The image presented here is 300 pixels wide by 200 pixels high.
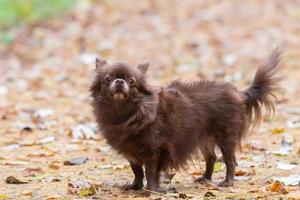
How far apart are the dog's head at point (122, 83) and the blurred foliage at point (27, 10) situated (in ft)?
37.3

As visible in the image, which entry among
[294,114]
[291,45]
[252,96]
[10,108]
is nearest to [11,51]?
[10,108]

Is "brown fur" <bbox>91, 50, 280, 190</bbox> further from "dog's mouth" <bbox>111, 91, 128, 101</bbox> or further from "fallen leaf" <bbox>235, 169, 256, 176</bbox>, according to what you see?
"fallen leaf" <bbox>235, 169, 256, 176</bbox>

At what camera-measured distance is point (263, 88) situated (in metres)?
6.99

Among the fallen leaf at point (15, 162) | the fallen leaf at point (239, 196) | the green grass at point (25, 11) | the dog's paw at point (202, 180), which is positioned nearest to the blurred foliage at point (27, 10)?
the green grass at point (25, 11)

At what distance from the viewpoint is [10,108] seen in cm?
1057

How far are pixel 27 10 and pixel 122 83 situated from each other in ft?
39.5

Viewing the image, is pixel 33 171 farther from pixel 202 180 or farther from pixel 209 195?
pixel 209 195

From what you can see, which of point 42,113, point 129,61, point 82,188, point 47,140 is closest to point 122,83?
point 82,188

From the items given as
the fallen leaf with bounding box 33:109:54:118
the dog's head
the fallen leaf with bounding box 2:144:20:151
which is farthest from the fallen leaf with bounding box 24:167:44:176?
the fallen leaf with bounding box 33:109:54:118

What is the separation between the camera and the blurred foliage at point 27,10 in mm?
17172

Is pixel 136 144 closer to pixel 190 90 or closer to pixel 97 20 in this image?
pixel 190 90

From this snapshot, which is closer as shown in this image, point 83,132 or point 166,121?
point 166,121

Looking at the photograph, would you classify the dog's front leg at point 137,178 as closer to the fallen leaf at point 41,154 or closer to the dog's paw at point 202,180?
the dog's paw at point 202,180

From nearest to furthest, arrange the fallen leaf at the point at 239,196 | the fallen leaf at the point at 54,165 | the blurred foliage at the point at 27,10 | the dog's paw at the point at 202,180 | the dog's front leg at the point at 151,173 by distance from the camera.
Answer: the fallen leaf at the point at 239,196 → the dog's front leg at the point at 151,173 → the dog's paw at the point at 202,180 → the fallen leaf at the point at 54,165 → the blurred foliage at the point at 27,10
